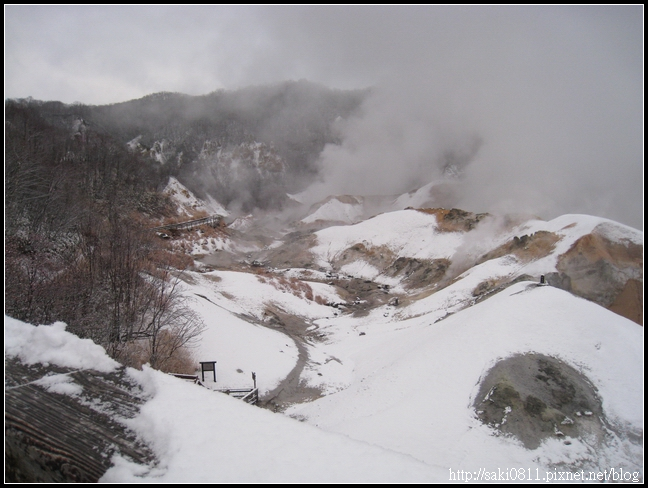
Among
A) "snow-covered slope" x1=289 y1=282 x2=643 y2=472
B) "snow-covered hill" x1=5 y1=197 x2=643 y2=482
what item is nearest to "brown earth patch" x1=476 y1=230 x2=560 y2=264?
"snow-covered hill" x1=5 y1=197 x2=643 y2=482

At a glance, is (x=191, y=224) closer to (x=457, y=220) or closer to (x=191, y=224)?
(x=191, y=224)

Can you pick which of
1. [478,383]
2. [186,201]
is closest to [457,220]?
[478,383]

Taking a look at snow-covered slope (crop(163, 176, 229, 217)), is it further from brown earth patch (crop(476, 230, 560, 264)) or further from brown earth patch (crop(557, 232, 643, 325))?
brown earth patch (crop(557, 232, 643, 325))

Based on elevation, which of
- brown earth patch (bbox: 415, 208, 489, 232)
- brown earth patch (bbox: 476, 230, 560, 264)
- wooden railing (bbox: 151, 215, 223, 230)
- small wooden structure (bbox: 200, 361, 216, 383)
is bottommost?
small wooden structure (bbox: 200, 361, 216, 383)

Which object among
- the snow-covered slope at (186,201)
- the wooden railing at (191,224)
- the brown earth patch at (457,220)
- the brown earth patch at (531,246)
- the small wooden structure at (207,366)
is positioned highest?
the snow-covered slope at (186,201)

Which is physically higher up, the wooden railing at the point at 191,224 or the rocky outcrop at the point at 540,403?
the wooden railing at the point at 191,224

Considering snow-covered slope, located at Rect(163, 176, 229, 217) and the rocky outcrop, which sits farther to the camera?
snow-covered slope, located at Rect(163, 176, 229, 217)

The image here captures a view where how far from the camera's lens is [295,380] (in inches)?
721

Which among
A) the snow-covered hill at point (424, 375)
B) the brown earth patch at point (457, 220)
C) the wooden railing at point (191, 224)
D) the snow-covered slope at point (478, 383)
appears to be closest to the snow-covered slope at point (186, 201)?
the wooden railing at point (191, 224)

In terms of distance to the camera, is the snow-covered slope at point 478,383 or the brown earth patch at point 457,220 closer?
the snow-covered slope at point 478,383

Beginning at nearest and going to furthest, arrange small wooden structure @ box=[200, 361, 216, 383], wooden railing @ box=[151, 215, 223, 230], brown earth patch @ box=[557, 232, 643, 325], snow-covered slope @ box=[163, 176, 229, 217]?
small wooden structure @ box=[200, 361, 216, 383] → brown earth patch @ box=[557, 232, 643, 325] → wooden railing @ box=[151, 215, 223, 230] → snow-covered slope @ box=[163, 176, 229, 217]

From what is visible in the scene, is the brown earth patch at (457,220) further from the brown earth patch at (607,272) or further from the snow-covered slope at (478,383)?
the snow-covered slope at (478,383)

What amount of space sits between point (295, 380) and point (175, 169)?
94.4m

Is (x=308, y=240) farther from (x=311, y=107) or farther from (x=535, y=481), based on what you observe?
(x=311, y=107)
